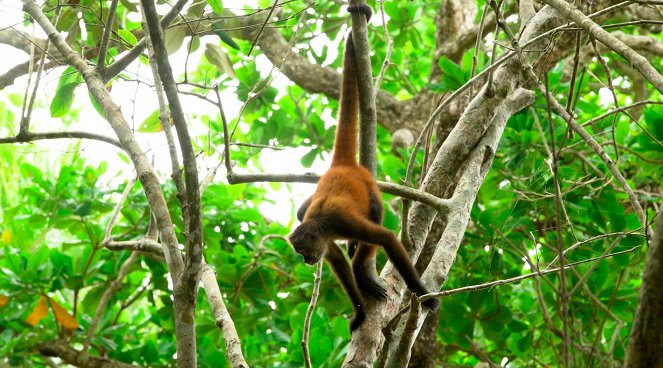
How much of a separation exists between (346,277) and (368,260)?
190 mm

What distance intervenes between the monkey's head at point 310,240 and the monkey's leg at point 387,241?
0.12m

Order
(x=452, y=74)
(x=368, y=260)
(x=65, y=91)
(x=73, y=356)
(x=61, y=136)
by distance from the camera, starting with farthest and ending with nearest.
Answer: (x=73, y=356)
(x=452, y=74)
(x=368, y=260)
(x=65, y=91)
(x=61, y=136)

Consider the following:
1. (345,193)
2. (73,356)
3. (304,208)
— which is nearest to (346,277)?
(345,193)

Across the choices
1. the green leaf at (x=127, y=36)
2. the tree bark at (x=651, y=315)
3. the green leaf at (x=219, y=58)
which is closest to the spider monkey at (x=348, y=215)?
the green leaf at (x=219, y=58)

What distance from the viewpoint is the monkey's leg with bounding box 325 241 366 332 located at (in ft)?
13.6

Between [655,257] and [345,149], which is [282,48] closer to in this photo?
Answer: [345,149]

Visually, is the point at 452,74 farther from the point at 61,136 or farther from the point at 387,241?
the point at 61,136

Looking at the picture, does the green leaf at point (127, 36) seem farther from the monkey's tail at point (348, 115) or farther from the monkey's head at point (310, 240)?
the monkey's head at point (310, 240)

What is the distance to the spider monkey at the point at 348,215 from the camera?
4219mm

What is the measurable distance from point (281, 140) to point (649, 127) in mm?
3973

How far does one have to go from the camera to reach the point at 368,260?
4449mm

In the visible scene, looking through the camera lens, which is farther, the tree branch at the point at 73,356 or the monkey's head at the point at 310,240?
the tree branch at the point at 73,356

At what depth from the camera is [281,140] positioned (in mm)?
7719

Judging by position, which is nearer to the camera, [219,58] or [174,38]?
[174,38]
